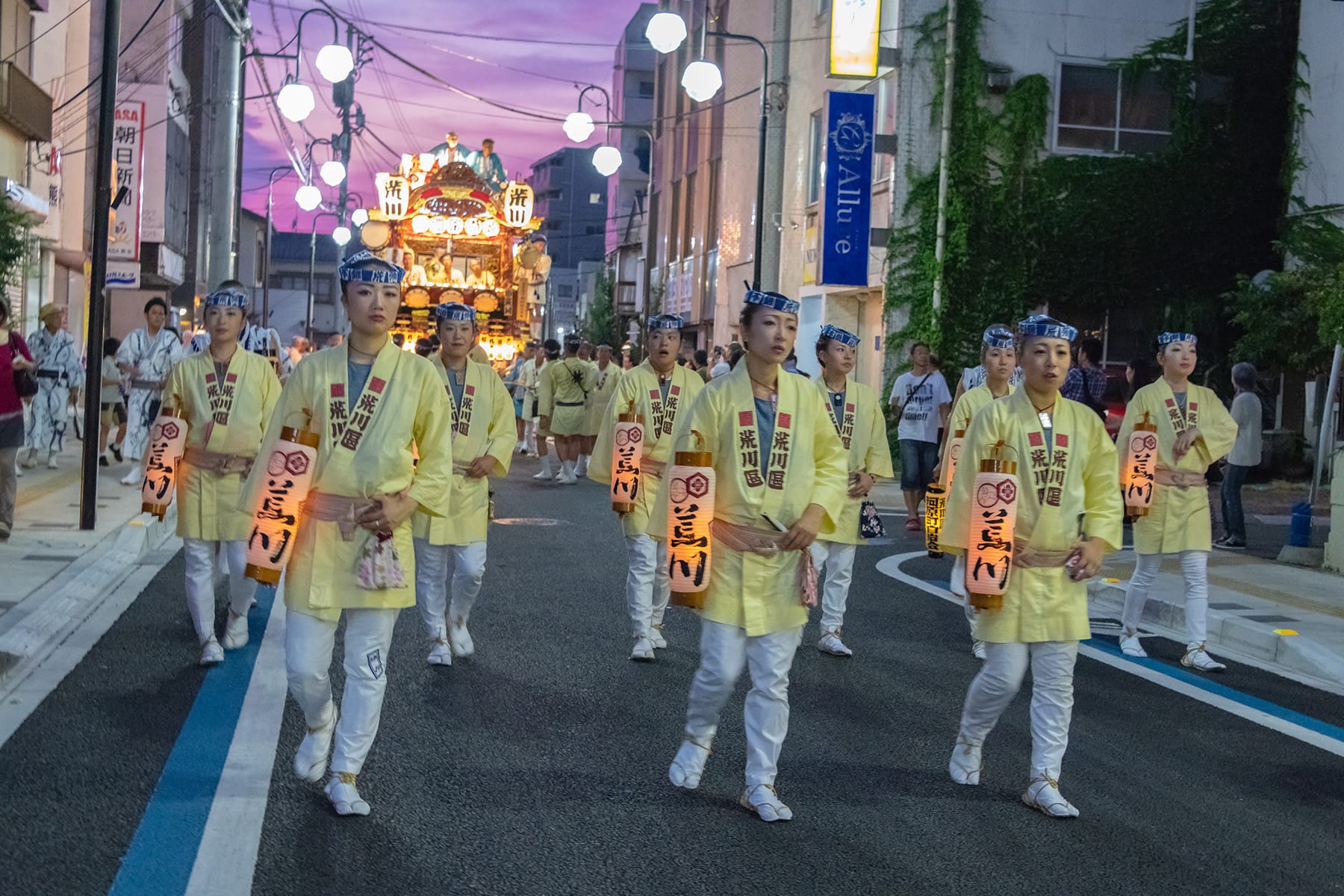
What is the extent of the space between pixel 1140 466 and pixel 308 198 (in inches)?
969

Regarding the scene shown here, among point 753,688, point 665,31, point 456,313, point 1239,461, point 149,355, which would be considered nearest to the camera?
point 753,688

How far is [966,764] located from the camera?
5.82m

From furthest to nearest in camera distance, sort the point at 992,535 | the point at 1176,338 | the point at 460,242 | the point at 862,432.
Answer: the point at 460,242
the point at 862,432
the point at 1176,338
the point at 992,535

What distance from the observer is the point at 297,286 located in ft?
294

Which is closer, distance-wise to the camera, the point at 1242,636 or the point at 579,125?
the point at 1242,636

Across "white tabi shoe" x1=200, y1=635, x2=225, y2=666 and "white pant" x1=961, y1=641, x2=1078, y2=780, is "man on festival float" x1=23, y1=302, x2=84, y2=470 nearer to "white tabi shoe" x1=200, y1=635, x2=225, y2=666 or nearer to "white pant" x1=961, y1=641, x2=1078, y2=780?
"white tabi shoe" x1=200, y1=635, x2=225, y2=666

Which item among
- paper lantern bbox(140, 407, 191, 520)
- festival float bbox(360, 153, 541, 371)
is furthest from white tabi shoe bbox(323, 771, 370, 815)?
festival float bbox(360, 153, 541, 371)

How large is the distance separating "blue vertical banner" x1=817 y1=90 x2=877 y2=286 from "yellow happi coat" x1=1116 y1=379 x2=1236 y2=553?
15.6 metres

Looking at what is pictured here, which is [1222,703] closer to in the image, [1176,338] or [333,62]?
[1176,338]

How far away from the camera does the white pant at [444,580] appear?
25.6 ft

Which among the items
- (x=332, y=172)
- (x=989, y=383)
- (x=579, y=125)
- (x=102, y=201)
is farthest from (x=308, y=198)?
(x=989, y=383)

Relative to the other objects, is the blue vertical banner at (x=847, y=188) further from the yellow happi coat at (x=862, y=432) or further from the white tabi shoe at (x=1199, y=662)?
the white tabi shoe at (x=1199, y=662)

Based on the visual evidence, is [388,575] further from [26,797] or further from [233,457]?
[233,457]

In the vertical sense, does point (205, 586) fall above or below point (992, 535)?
below
